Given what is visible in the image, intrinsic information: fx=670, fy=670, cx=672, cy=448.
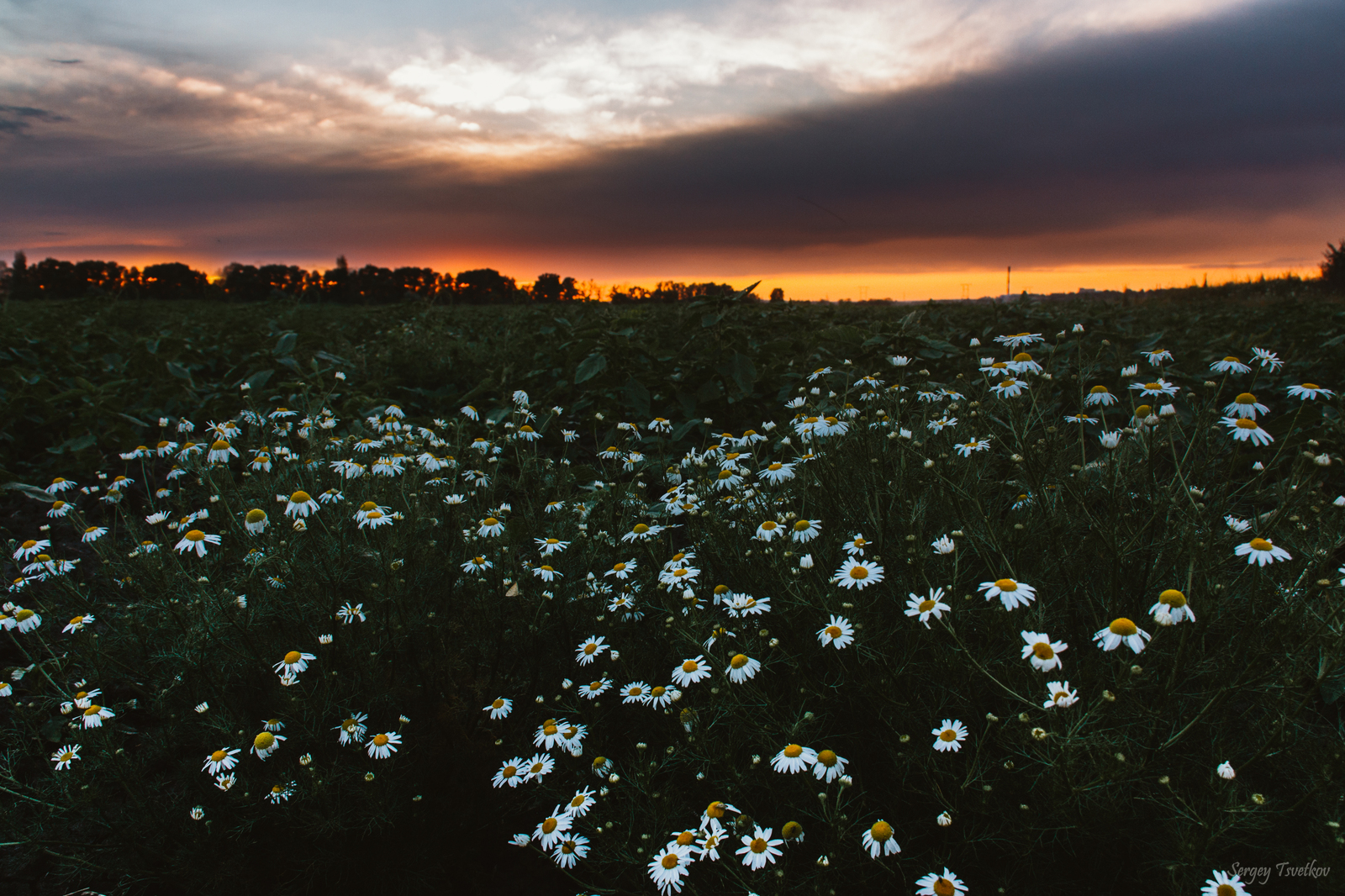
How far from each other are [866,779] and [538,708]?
3.46ft

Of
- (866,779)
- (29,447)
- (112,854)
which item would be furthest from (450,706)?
(29,447)

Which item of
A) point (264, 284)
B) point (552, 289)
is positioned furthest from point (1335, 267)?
point (264, 284)

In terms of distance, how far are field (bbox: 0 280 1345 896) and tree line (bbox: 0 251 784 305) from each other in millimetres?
8977

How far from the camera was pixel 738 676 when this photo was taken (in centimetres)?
175

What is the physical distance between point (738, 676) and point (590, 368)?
326cm

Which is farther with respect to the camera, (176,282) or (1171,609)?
(176,282)

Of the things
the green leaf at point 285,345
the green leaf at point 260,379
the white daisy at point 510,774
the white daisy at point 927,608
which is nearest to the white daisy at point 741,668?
the white daisy at point 927,608

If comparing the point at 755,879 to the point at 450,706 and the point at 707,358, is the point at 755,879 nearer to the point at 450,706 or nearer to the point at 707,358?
the point at 450,706

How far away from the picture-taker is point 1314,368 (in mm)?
4188

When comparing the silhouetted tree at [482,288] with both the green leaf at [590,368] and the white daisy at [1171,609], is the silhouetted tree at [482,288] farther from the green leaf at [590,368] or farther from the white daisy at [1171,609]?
the white daisy at [1171,609]

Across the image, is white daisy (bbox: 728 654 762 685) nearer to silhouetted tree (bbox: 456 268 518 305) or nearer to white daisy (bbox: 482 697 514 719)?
white daisy (bbox: 482 697 514 719)

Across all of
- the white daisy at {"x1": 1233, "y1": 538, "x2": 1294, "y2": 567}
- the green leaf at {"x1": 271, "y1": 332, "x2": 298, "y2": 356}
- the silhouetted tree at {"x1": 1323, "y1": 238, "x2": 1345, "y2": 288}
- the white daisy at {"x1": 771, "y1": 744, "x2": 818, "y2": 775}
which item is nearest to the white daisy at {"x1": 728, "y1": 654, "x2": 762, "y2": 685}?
the white daisy at {"x1": 771, "y1": 744, "x2": 818, "y2": 775}

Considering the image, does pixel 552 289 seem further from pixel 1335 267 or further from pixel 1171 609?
pixel 1335 267

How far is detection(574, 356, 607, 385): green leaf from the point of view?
4625 millimetres
